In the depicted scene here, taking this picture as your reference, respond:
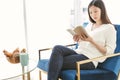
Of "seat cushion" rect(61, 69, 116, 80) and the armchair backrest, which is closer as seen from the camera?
"seat cushion" rect(61, 69, 116, 80)

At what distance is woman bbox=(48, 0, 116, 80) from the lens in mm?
2137

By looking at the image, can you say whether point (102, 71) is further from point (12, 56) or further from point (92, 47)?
point (12, 56)

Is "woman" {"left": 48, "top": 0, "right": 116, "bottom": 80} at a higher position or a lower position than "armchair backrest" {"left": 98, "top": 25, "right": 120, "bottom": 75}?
higher

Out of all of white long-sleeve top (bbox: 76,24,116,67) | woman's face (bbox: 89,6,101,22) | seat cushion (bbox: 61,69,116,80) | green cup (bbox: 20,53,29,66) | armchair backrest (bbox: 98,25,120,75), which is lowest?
seat cushion (bbox: 61,69,116,80)

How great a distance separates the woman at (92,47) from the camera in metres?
2.14

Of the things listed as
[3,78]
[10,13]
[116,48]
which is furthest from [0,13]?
[116,48]

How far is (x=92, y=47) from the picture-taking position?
2.31 meters

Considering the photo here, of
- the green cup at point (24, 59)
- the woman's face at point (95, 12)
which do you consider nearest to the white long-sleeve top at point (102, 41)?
the woman's face at point (95, 12)

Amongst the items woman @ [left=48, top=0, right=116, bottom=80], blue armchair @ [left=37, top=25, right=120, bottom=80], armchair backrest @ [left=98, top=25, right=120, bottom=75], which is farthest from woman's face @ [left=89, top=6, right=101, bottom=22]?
armchair backrest @ [left=98, top=25, right=120, bottom=75]

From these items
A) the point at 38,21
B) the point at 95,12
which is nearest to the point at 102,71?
the point at 95,12

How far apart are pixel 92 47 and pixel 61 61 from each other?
39 centimetres

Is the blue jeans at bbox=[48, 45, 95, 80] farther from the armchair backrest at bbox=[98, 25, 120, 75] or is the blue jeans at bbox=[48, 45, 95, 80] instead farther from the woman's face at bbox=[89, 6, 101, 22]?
the woman's face at bbox=[89, 6, 101, 22]

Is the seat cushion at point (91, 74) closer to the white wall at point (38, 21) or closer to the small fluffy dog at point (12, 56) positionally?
the small fluffy dog at point (12, 56)

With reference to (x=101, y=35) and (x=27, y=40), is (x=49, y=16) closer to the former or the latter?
(x=27, y=40)
